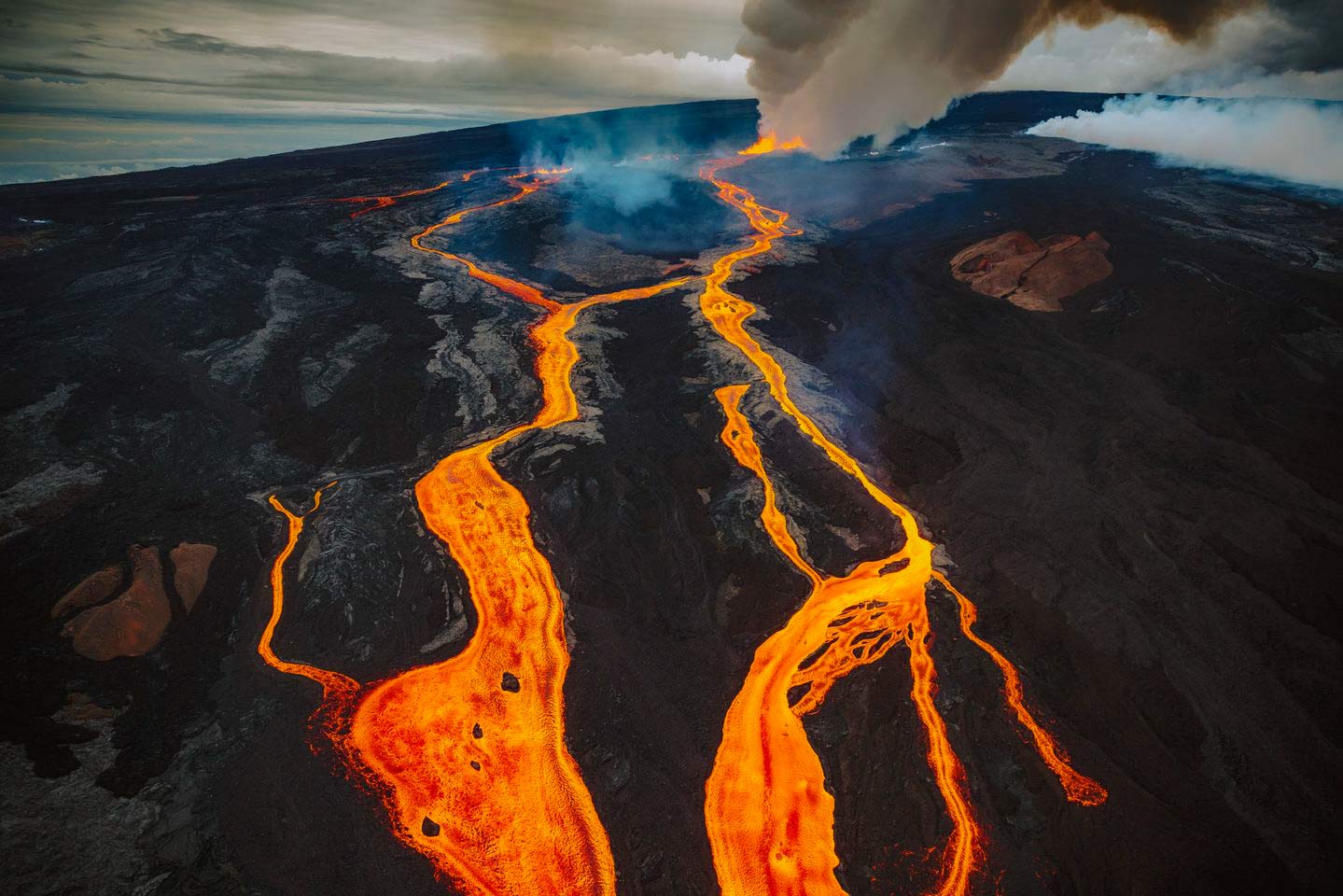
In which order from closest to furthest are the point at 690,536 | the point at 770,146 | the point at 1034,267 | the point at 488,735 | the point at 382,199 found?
the point at 488,735 → the point at 690,536 → the point at 1034,267 → the point at 382,199 → the point at 770,146

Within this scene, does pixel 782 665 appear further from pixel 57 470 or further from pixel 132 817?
pixel 57 470

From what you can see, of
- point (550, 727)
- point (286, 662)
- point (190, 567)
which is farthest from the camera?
point (190, 567)

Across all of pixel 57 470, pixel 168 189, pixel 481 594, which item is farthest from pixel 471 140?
pixel 481 594

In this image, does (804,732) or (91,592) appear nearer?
(804,732)

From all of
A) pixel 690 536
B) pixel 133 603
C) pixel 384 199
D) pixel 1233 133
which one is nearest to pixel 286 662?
pixel 133 603

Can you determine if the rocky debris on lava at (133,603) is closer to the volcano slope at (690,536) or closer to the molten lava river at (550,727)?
the volcano slope at (690,536)

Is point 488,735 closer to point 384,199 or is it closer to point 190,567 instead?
point 190,567

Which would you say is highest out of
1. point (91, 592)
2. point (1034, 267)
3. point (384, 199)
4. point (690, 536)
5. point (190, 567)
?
point (384, 199)

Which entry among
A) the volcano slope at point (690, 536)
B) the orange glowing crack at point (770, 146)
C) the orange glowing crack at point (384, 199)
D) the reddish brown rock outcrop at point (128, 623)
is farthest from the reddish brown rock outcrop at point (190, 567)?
the orange glowing crack at point (770, 146)
